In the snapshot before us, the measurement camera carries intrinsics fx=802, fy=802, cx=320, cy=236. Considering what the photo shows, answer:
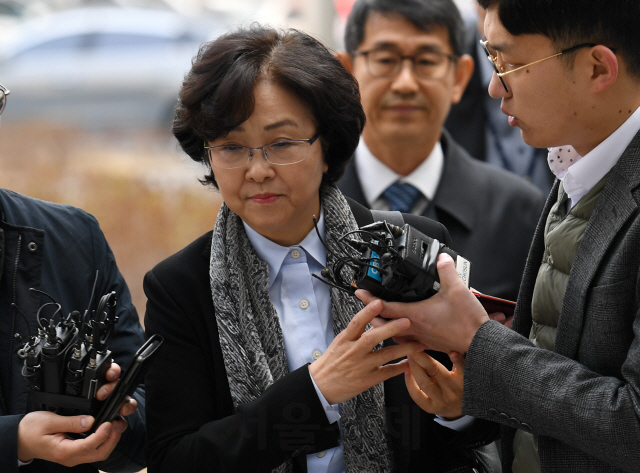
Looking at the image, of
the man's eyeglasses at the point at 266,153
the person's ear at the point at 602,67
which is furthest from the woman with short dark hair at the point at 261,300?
the person's ear at the point at 602,67

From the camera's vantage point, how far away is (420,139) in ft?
10.5

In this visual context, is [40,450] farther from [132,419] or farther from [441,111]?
[441,111]

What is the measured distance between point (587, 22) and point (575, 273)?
528mm

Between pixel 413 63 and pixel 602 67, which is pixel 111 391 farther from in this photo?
pixel 413 63

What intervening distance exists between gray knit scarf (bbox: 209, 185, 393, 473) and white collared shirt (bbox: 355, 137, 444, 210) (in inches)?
40.4

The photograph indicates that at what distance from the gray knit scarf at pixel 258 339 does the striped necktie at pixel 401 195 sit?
0.99 metres

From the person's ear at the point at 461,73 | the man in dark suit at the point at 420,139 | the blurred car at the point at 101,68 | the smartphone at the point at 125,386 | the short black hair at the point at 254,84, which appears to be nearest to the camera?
the smartphone at the point at 125,386

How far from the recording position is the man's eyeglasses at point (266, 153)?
6.68 feet

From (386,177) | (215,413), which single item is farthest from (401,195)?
(215,413)

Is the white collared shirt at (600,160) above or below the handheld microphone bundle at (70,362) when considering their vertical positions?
above

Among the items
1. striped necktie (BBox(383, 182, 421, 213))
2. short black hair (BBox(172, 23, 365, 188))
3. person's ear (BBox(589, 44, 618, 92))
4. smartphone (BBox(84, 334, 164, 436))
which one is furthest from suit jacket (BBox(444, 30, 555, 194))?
smartphone (BBox(84, 334, 164, 436))

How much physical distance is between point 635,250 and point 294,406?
0.83 meters

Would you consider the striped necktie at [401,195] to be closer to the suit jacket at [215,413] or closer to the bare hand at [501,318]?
the suit jacket at [215,413]

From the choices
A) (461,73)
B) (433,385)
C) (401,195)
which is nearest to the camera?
(433,385)
